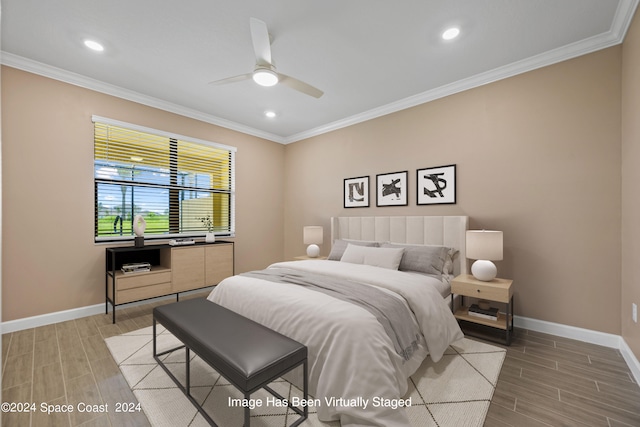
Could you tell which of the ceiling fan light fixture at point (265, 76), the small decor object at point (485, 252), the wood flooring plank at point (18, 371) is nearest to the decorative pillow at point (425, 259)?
the small decor object at point (485, 252)

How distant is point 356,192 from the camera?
474 cm

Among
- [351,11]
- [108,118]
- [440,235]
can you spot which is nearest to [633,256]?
[440,235]

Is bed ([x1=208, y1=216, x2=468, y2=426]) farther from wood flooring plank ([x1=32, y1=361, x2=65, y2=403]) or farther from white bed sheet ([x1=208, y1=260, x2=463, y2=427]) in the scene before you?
wood flooring plank ([x1=32, y1=361, x2=65, y2=403])

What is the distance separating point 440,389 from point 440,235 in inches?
74.7

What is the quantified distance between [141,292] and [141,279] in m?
0.16

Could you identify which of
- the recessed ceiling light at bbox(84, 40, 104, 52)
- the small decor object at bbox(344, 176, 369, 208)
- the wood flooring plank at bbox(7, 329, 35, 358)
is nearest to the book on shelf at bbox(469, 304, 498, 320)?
the small decor object at bbox(344, 176, 369, 208)

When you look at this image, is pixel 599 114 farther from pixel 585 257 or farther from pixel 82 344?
pixel 82 344

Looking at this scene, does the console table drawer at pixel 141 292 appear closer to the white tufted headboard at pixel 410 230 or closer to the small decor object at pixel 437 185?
the white tufted headboard at pixel 410 230

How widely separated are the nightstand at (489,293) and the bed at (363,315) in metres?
0.17

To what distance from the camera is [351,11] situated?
8.25 feet

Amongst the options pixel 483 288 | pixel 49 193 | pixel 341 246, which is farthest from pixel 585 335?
pixel 49 193

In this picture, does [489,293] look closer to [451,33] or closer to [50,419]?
[451,33]

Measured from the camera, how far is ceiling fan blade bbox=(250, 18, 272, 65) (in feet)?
7.37

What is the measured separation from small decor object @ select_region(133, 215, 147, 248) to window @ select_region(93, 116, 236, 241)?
0.24 metres
